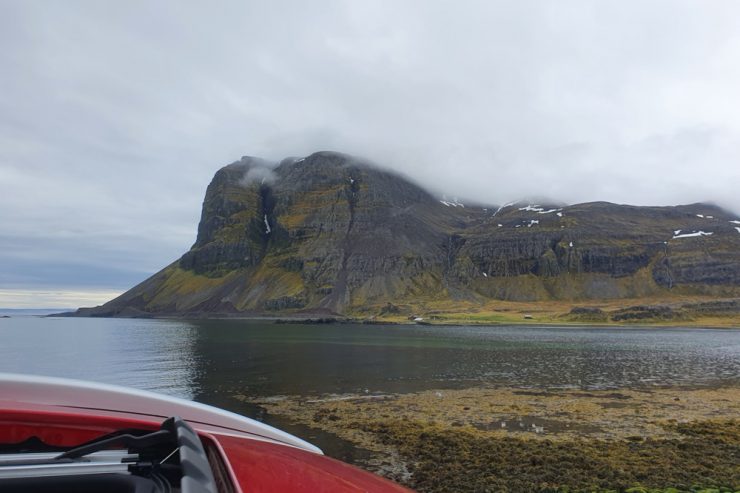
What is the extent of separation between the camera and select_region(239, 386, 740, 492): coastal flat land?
13547 mm

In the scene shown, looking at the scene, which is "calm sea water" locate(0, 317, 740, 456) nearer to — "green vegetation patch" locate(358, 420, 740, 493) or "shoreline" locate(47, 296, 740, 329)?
"green vegetation patch" locate(358, 420, 740, 493)

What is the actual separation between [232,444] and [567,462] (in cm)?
1466

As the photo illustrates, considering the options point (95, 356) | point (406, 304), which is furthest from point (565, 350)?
point (406, 304)

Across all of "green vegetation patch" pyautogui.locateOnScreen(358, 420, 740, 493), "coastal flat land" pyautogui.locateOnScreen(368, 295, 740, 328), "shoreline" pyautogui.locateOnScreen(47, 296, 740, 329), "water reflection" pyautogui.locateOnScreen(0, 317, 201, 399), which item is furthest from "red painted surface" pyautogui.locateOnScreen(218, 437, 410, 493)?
"coastal flat land" pyautogui.locateOnScreen(368, 295, 740, 328)

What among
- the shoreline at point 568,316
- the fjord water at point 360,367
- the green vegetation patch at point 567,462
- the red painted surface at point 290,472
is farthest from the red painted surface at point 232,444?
the shoreline at point 568,316

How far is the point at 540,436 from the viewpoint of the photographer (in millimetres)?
19125

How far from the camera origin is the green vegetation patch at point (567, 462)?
12.9m

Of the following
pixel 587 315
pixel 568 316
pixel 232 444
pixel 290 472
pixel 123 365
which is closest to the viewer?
pixel 290 472

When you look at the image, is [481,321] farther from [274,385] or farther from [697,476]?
[697,476]

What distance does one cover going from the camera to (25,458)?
2.52 meters

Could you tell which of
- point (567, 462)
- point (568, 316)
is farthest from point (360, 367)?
point (568, 316)

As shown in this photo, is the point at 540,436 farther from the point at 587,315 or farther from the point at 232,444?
the point at 587,315

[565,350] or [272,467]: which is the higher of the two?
[272,467]

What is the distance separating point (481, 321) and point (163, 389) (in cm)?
13351
